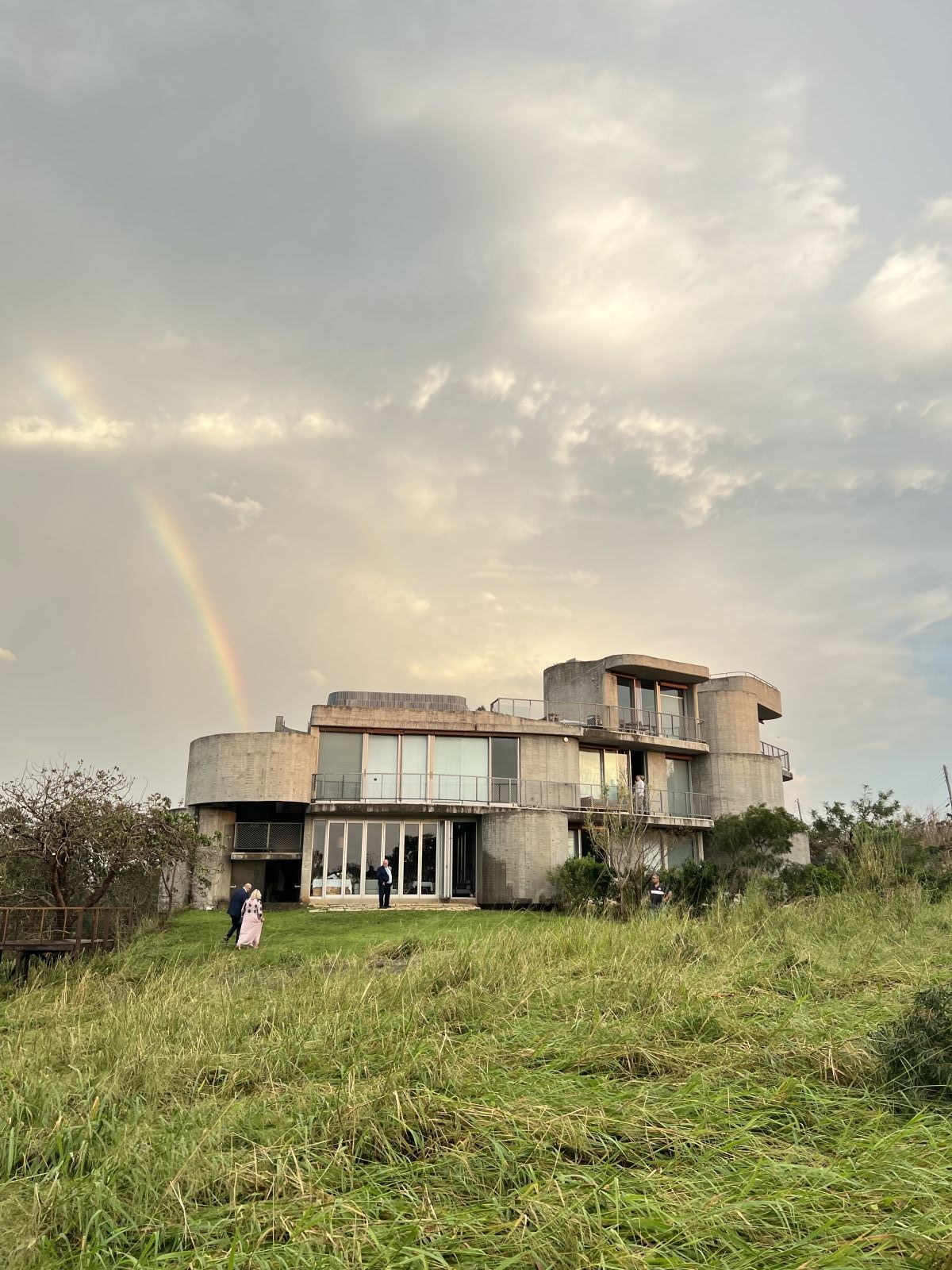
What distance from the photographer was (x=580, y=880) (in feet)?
81.8

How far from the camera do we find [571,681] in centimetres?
3422

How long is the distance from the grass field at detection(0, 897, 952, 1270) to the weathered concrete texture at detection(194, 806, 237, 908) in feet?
60.3

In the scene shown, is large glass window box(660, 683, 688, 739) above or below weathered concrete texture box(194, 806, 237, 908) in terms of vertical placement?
above

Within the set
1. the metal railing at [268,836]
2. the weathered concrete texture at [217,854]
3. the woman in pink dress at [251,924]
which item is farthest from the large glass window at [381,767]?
the woman in pink dress at [251,924]

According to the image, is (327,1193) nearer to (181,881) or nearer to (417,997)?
(417,997)

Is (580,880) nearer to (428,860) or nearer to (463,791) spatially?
(463,791)

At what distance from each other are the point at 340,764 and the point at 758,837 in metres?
14.0

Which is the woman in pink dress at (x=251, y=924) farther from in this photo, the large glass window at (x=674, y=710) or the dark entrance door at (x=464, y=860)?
the large glass window at (x=674, y=710)

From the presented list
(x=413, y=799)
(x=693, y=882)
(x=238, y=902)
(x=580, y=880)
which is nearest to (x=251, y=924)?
(x=238, y=902)

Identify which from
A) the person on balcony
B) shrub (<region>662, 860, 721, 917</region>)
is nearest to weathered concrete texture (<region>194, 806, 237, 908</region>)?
the person on balcony

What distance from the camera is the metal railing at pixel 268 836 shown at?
28.3 metres

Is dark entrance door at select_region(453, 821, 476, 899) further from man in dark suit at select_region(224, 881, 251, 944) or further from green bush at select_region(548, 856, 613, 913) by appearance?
man in dark suit at select_region(224, 881, 251, 944)

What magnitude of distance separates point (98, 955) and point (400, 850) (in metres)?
14.7

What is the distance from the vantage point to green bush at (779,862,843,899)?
17672 millimetres
